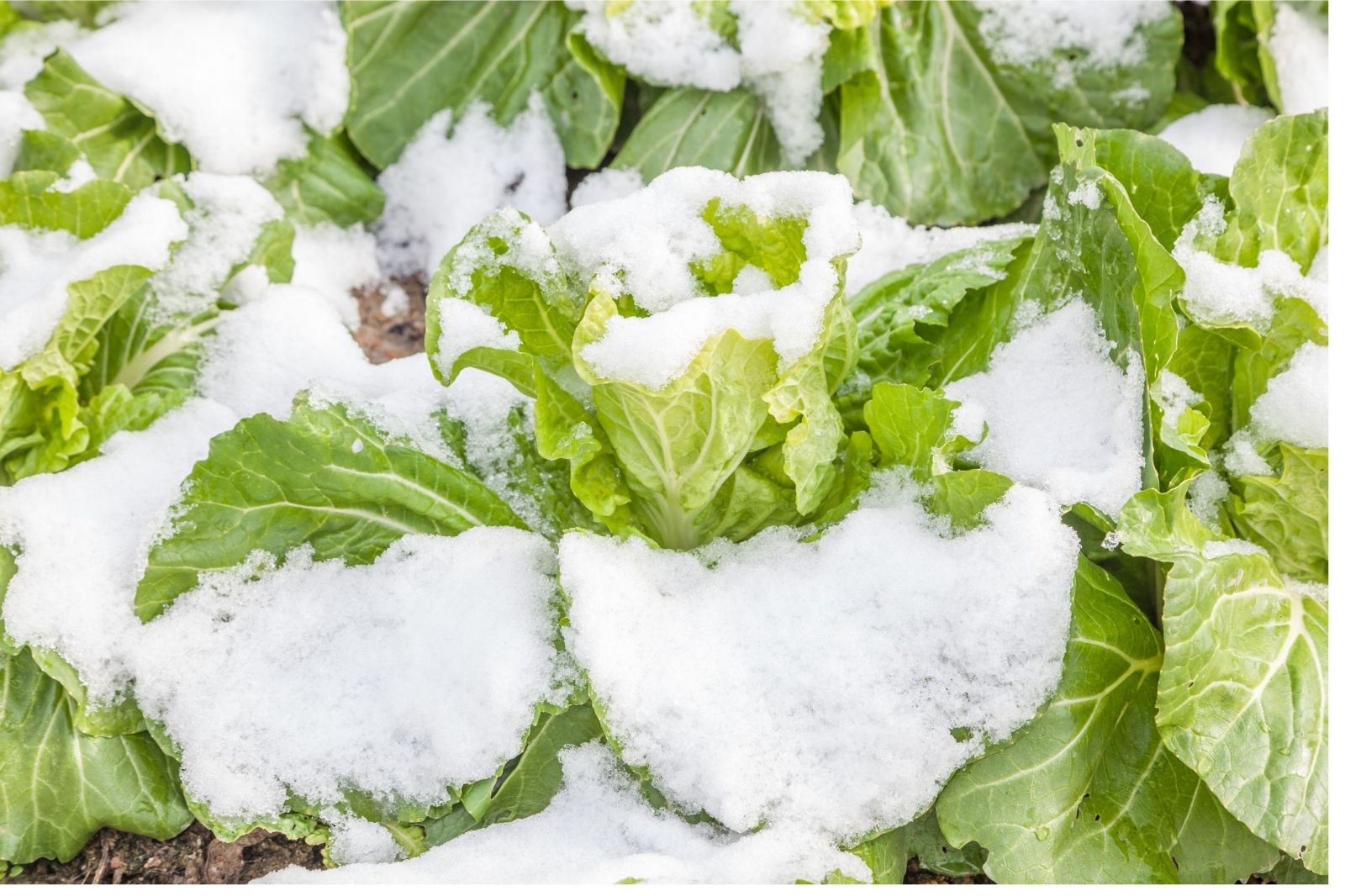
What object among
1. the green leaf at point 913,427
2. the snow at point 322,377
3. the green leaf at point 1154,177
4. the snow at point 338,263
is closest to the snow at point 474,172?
the snow at point 338,263

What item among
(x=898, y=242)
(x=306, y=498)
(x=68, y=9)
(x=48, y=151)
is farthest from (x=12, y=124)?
(x=898, y=242)

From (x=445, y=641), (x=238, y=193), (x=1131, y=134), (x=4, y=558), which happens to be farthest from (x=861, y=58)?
(x=4, y=558)

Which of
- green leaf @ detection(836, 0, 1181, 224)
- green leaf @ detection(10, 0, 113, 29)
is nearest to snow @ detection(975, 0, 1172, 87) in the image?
green leaf @ detection(836, 0, 1181, 224)

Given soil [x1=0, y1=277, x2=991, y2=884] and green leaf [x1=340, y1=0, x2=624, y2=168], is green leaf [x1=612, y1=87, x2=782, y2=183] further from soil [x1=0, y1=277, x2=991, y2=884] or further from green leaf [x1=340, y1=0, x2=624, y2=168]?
soil [x1=0, y1=277, x2=991, y2=884]

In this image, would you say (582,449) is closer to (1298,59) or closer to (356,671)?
(356,671)

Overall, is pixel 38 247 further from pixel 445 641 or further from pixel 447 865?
pixel 447 865

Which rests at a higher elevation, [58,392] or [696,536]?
[58,392]

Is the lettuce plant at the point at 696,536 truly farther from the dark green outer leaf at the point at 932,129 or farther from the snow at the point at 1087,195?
the dark green outer leaf at the point at 932,129
